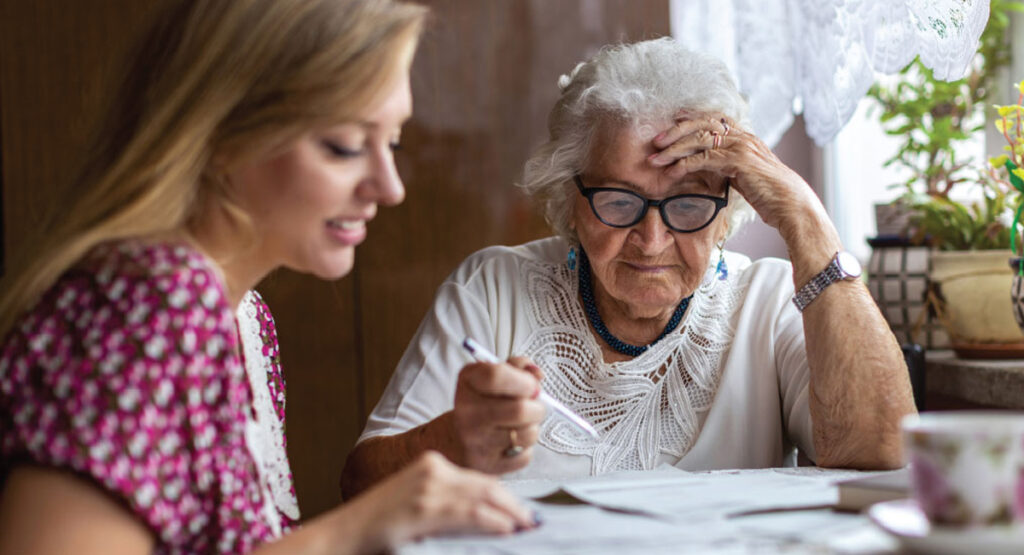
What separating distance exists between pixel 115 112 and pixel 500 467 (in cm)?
63

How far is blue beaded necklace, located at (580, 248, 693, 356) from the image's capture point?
1.71 m

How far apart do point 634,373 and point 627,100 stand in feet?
1.54

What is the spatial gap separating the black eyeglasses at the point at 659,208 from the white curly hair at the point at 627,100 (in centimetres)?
10

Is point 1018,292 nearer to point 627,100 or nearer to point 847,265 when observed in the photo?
point 847,265

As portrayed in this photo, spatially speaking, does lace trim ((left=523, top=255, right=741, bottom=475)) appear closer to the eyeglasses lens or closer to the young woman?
the eyeglasses lens

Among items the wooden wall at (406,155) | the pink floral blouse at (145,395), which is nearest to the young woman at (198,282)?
the pink floral blouse at (145,395)

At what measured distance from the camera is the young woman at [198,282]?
808 millimetres

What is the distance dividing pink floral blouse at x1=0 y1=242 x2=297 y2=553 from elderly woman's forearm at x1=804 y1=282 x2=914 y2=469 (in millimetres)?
908

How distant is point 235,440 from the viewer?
2.91 feet

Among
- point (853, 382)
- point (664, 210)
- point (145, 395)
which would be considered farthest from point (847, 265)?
point (145, 395)

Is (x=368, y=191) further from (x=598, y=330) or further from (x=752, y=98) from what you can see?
(x=752, y=98)

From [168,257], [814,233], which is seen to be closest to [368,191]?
[168,257]

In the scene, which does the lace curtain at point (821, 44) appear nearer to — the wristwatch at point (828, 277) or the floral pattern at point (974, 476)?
the wristwatch at point (828, 277)

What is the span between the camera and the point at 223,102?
974 mm
